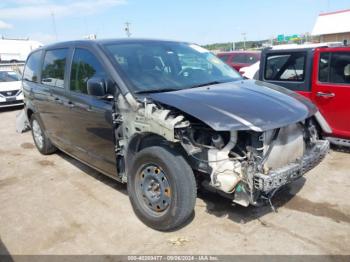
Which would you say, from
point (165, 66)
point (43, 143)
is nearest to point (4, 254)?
point (165, 66)

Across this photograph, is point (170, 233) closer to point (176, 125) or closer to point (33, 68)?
point (176, 125)

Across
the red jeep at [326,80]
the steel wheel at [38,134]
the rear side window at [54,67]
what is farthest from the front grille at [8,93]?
the red jeep at [326,80]

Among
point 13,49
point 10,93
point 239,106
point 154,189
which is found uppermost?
point 13,49

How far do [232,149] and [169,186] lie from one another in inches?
26.7

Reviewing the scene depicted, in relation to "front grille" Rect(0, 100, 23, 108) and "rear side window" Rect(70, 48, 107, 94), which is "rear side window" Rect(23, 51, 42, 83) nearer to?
"rear side window" Rect(70, 48, 107, 94)

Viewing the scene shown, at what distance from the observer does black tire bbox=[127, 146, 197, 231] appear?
3.12 m

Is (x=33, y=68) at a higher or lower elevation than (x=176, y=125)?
higher

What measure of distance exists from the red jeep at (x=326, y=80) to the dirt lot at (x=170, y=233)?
0.62 m

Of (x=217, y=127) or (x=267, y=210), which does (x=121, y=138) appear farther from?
(x=267, y=210)

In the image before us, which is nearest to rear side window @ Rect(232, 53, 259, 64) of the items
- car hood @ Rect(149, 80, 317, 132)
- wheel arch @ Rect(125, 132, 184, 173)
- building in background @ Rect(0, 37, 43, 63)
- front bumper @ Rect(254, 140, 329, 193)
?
car hood @ Rect(149, 80, 317, 132)

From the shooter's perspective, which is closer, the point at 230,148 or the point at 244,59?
the point at 230,148

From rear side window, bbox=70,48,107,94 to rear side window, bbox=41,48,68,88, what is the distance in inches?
14.1

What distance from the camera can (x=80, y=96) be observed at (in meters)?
4.23

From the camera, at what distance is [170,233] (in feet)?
11.3
